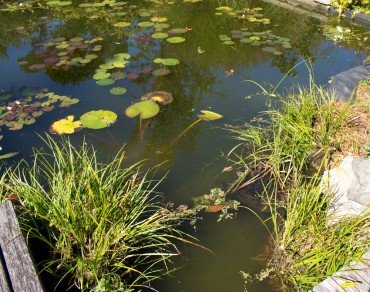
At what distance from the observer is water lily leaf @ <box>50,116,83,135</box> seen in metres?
3.02

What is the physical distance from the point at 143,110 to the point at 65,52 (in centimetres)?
171

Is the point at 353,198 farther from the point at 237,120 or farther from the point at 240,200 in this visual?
the point at 237,120

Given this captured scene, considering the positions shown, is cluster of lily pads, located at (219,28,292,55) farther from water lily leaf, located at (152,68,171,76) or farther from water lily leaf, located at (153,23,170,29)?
water lily leaf, located at (152,68,171,76)

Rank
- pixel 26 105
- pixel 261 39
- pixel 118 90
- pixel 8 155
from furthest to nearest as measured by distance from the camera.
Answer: pixel 261 39 → pixel 118 90 → pixel 26 105 → pixel 8 155

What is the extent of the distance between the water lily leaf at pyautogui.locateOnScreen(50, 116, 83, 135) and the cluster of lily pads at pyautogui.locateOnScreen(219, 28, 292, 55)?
240cm

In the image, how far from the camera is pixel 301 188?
2139 mm

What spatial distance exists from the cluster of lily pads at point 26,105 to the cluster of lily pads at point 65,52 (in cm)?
61

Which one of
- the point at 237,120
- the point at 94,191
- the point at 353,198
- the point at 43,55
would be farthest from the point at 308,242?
the point at 43,55

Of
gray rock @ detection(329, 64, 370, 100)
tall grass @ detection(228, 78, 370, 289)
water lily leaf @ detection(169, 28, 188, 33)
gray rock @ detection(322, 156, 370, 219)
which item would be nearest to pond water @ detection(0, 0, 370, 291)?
water lily leaf @ detection(169, 28, 188, 33)

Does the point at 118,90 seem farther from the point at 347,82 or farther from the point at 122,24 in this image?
the point at 347,82

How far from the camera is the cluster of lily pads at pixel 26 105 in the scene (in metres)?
3.16

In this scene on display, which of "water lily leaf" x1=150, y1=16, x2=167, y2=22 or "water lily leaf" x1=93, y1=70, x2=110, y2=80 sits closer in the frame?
"water lily leaf" x1=93, y1=70, x2=110, y2=80

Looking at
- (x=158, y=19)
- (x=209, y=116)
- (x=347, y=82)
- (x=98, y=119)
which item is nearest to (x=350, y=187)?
(x=209, y=116)

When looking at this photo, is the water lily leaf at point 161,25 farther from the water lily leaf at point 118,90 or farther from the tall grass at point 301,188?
the tall grass at point 301,188
